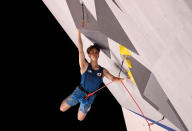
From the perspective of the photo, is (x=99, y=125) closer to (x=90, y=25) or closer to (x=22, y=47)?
(x=22, y=47)

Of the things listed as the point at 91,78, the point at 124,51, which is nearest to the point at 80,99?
the point at 91,78

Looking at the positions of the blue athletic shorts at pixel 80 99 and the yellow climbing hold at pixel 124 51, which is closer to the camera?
the yellow climbing hold at pixel 124 51

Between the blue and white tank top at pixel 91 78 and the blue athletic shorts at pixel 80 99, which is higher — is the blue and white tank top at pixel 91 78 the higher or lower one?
the higher one

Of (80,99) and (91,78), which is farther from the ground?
(91,78)

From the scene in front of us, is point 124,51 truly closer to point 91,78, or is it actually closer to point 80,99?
point 91,78

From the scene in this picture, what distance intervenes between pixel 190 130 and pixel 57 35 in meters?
1.96

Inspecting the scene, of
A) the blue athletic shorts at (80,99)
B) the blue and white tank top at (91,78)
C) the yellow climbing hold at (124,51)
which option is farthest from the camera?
the blue athletic shorts at (80,99)

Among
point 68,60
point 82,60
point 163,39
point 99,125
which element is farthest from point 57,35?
point 163,39

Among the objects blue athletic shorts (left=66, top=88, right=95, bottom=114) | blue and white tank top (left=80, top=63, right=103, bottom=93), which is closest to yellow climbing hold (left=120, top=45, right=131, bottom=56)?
blue and white tank top (left=80, top=63, right=103, bottom=93)

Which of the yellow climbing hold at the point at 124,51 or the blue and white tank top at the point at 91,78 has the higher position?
the yellow climbing hold at the point at 124,51

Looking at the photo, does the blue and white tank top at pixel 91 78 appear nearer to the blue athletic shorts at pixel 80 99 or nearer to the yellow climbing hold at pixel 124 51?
the blue athletic shorts at pixel 80 99

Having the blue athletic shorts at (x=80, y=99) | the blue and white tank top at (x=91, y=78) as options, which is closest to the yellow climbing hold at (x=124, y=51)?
the blue and white tank top at (x=91, y=78)

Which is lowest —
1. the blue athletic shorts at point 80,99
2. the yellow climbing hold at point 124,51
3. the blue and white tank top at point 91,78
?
the blue athletic shorts at point 80,99

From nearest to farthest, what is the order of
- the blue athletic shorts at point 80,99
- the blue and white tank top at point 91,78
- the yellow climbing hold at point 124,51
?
the yellow climbing hold at point 124,51
the blue and white tank top at point 91,78
the blue athletic shorts at point 80,99
